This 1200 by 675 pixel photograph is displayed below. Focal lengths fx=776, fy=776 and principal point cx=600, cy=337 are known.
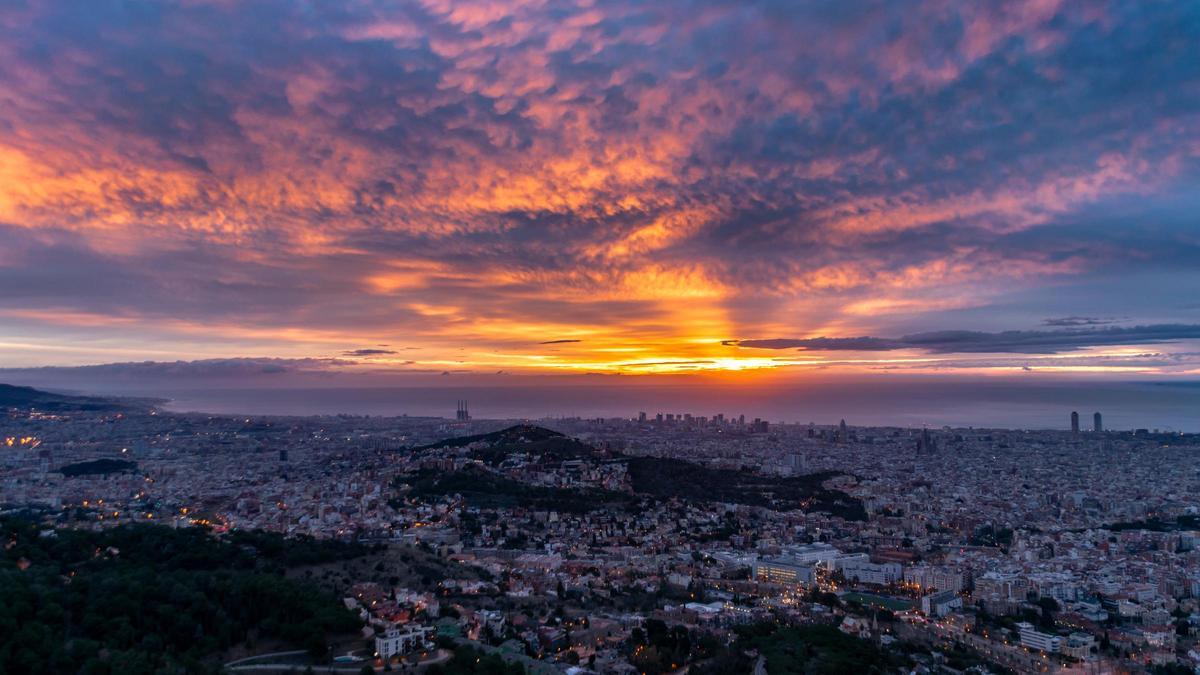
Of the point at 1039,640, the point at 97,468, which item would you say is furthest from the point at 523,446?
the point at 1039,640

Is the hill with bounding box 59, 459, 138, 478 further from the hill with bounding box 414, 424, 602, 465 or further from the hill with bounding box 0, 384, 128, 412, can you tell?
the hill with bounding box 0, 384, 128, 412

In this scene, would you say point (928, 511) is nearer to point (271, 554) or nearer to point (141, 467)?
point (271, 554)

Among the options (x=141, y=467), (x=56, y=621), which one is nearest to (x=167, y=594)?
(x=56, y=621)

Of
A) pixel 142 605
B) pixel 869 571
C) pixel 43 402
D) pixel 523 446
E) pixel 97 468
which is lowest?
pixel 869 571

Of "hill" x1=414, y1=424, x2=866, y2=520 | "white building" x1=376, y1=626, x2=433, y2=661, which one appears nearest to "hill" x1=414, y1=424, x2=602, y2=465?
"hill" x1=414, y1=424, x2=866, y2=520

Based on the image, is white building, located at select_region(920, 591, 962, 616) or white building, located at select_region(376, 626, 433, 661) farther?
white building, located at select_region(920, 591, 962, 616)

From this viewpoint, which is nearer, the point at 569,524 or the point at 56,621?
the point at 56,621

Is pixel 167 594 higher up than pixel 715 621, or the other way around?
pixel 167 594

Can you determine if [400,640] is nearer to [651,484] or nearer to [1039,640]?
[1039,640]
